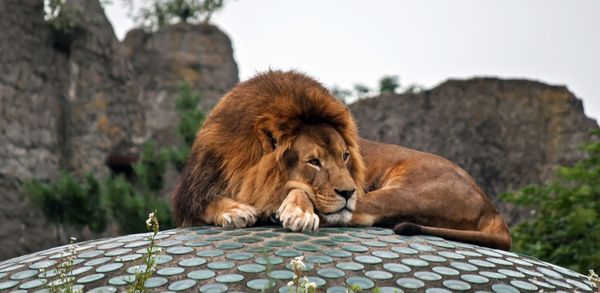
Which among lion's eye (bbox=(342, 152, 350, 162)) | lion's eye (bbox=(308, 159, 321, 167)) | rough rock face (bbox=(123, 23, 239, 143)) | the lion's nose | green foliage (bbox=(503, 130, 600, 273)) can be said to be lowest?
green foliage (bbox=(503, 130, 600, 273))

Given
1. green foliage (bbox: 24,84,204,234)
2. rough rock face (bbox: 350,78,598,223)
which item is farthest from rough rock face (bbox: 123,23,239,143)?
green foliage (bbox: 24,84,204,234)

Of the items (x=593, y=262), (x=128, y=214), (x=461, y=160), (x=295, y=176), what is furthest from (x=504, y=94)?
(x=295, y=176)

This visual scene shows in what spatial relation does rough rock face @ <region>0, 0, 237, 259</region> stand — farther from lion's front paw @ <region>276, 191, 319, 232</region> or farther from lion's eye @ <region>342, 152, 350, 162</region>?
lion's front paw @ <region>276, 191, 319, 232</region>

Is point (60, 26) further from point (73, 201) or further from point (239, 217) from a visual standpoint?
point (239, 217)

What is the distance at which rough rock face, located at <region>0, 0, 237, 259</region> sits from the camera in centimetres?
851

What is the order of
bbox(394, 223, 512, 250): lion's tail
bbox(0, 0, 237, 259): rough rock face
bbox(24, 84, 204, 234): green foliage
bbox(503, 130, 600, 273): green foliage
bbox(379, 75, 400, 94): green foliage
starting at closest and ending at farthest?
bbox(394, 223, 512, 250): lion's tail
bbox(503, 130, 600, 273): green foliage
bbox(24, 84, 204, 234): green foliage
bbox(0, 0, 237, 259): rough rock face
bbox(379, 75, 400, 94): green foliage

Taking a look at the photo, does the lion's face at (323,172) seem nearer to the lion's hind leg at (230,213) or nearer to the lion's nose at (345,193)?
the lion's nose at (345,193)

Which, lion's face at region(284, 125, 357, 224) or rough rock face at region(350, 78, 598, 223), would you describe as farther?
rough rock face at region(350, 78, 598, 223)

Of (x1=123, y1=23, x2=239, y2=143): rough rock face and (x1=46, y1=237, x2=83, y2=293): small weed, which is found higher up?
(x1=123, y1=23, x2=239, y2=143): rough rock face

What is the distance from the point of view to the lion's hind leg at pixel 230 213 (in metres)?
3.45

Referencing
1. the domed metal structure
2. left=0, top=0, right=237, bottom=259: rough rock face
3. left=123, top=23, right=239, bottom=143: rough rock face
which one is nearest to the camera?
the domed metal structure

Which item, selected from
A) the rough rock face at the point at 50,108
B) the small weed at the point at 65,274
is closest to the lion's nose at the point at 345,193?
the small weed at the point at 65,274

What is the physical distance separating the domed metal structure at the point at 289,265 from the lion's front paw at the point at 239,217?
7 cm

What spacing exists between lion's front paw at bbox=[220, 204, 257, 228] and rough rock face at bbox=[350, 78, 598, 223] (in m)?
5.24
